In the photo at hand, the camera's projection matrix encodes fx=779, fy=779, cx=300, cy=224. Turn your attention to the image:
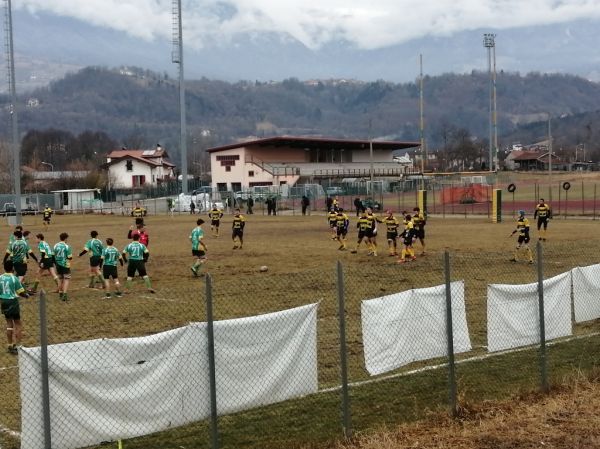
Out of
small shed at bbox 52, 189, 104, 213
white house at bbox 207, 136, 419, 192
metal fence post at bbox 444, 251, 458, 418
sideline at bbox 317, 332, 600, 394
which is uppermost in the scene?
white house at bbox 207, 136, 419, 192

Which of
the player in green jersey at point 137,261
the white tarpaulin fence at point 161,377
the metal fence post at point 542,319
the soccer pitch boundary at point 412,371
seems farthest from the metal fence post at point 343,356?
the player in green jersey at point 137,261

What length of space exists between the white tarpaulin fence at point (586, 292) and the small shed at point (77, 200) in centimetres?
7164

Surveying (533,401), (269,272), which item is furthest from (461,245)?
(533,401)

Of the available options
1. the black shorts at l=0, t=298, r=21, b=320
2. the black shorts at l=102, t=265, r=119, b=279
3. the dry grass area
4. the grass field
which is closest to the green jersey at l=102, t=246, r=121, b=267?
the black shorts at l=102, t=265, r=119, b=279

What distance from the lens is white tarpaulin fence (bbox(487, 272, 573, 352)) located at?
10.8 meters

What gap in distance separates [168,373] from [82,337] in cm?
753

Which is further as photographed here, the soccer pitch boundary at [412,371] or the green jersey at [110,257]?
the green jersey at [110,257]

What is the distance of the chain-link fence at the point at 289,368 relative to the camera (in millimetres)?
7473

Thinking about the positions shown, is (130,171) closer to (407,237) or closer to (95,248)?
(407,237)

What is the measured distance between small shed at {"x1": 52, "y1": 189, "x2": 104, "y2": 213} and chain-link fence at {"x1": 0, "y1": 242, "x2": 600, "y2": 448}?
6808cm

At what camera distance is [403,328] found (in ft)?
32.3

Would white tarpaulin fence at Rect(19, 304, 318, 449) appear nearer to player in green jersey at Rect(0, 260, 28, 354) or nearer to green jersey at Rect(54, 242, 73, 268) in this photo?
player in green jersey at Rect(0, 260, 28, 354)

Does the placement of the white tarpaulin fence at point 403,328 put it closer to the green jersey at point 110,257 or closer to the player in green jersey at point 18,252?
the green jersey at point 110,257

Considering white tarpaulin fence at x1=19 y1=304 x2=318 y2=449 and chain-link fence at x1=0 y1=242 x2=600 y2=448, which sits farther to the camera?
chain-link fence at x1=0 y1=242 x2=600 y2=448
